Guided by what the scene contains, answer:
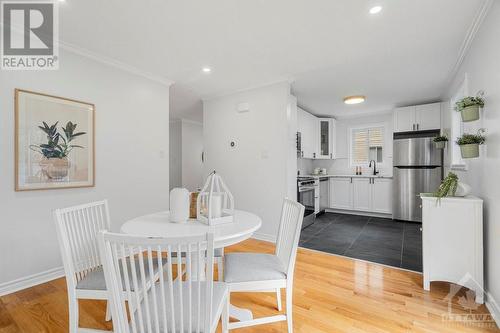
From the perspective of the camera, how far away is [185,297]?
1182 millimetres

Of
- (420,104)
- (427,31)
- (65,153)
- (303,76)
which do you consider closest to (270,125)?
(303,76)

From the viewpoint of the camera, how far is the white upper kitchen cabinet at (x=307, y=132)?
16.0ft

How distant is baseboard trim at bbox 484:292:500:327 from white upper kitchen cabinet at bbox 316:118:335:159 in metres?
4.05

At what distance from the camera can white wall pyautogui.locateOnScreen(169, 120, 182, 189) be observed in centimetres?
669

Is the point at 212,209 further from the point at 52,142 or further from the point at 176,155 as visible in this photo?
the point at 176,155

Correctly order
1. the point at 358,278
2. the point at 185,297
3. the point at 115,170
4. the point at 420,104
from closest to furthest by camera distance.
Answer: the point at 185,297
the point at 358,278
the point at 115,170
the point at 420,104

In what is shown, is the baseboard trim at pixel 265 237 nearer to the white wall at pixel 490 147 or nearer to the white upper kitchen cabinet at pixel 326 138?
the white wall at pixel 490 147

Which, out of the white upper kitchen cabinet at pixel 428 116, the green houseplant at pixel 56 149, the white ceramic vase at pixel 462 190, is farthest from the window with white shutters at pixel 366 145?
the green houseplant at pixel 56 149

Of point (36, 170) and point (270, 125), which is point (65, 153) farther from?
point (270, 125)

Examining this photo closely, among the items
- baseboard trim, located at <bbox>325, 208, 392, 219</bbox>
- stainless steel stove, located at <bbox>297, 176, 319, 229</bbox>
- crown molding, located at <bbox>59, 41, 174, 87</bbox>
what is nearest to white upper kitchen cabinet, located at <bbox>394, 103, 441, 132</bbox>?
baseboard trim, located at <bbox>325, 208, 392, 219</bbox>

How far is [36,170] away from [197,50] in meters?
2.00

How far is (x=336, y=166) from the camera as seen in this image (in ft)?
20.5

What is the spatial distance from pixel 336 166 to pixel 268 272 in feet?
17.1

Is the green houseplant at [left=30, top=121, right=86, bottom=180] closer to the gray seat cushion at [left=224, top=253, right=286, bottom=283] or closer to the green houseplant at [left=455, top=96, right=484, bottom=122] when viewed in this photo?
the gray seat cushion at [left=224, top=253, right=286, bottom=283]
